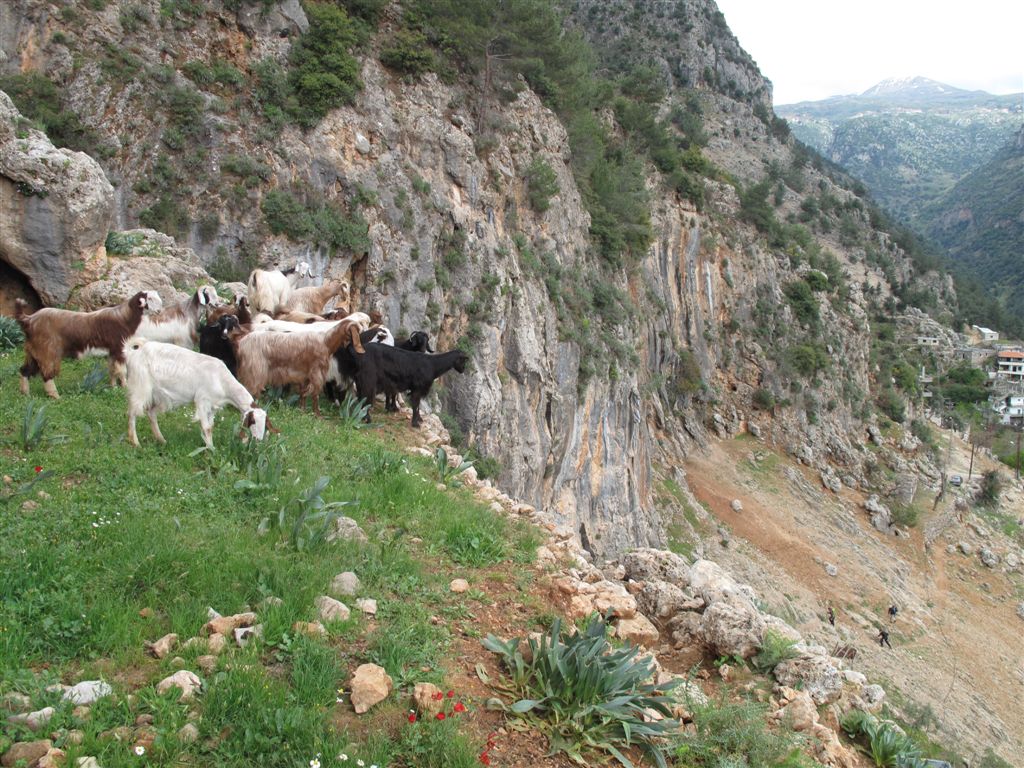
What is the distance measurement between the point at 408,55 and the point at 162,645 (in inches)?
870

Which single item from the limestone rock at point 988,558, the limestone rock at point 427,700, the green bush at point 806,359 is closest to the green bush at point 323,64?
the limestone rock at point 427,700

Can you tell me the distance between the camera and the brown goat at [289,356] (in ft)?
27.3

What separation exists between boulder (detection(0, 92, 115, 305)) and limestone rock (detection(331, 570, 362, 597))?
829 cm

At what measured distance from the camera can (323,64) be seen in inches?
792

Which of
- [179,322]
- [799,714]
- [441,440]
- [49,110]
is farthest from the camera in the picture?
[49,110]

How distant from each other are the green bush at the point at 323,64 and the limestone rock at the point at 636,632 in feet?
59.9

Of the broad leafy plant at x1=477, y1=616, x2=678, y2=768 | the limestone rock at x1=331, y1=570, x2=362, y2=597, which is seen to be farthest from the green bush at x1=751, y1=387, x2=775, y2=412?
the limestone rock at x1=331, y1=570, x2=362, y2=597

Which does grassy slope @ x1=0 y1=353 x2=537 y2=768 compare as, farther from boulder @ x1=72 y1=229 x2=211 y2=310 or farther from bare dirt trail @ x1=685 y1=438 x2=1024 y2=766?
bare dirt trail @ x1=685 y1=438 x2=1024 y2=766

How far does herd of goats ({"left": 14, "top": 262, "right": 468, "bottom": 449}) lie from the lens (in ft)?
21.1

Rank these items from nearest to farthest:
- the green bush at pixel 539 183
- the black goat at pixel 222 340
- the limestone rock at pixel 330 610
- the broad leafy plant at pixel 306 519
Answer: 1. the limestone rock at pixel 330 610
2. the broad leafy plant at pixel 306 519
3. the black goat at pixel 222 340
4. the green bush at pixel 539 183

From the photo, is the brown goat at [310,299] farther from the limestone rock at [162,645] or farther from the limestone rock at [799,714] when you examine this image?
the limestone rock at [799,714]

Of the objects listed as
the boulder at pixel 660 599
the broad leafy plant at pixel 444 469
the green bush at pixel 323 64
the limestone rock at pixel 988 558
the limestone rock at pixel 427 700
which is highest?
the green bush at pixel 323 64

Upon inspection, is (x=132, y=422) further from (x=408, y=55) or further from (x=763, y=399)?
(x=763, y=399)

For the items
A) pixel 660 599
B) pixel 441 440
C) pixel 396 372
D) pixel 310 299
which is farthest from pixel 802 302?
pixel 660 599
